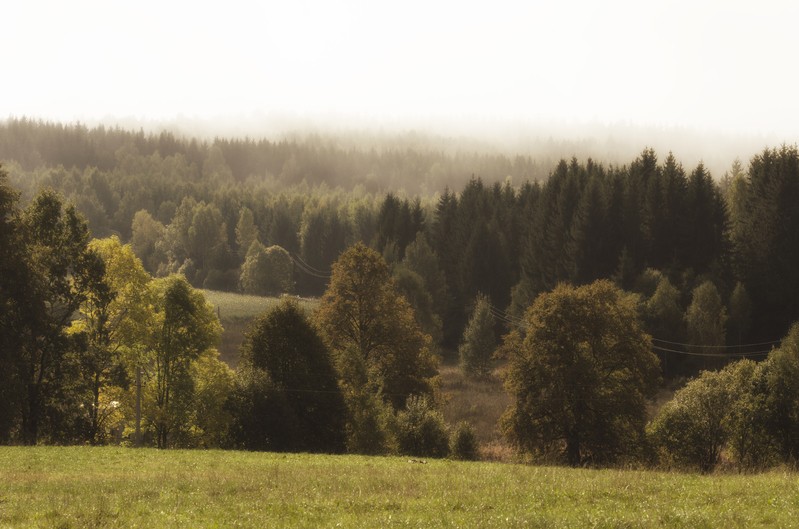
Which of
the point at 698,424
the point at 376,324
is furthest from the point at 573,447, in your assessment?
the point at 376,324

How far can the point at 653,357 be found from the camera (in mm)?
56750

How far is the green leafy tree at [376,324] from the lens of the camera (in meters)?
65.6

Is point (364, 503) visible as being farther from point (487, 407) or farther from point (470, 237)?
point (470, 237)

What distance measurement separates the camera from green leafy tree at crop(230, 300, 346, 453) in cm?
5372

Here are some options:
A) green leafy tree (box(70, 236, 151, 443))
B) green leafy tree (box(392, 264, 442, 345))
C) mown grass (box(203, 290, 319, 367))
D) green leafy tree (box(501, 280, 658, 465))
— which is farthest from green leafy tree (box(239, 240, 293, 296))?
green leafy tree (box(501, 280, 658, 465))

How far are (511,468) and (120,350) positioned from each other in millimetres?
32671

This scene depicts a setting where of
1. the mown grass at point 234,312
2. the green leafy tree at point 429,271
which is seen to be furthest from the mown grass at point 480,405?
the mown grass at point 234,312

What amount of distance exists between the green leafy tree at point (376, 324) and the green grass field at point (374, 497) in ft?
100

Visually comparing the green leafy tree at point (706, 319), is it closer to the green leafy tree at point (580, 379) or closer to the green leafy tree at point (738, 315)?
the green leafy tree at point (738, 315)

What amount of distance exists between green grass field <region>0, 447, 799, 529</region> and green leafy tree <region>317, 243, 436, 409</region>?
3056cm

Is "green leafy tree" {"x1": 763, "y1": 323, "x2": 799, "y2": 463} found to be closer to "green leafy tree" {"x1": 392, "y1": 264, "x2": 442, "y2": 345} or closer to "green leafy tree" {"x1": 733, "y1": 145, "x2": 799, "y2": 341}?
"green leafy tree" {"x1": 733, "y1": 145, "x2": 799, "y2": 341}

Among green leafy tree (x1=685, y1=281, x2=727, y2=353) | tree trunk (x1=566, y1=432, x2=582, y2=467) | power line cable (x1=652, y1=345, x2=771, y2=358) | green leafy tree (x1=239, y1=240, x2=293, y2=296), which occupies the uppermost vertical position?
green leafy tree (x1=685, y1=281, x2=727, y2=353)

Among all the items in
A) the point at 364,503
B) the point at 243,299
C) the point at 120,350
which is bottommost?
the point at 243,299

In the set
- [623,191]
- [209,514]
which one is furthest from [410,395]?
[623,191]
